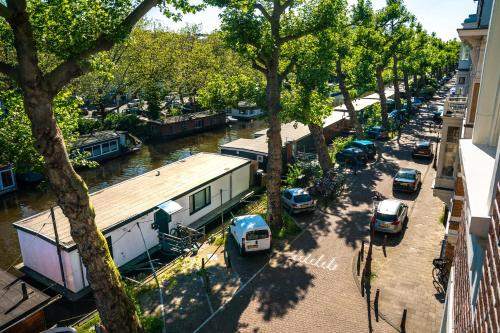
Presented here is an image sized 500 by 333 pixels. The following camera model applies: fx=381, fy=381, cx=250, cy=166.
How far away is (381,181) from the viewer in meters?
29.6

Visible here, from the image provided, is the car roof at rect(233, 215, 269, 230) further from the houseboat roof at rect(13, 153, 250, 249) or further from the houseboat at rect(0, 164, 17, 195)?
the houseboat at rect(0, 164, 17, 195)

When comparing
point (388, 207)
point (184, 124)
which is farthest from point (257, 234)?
point (184, 124)

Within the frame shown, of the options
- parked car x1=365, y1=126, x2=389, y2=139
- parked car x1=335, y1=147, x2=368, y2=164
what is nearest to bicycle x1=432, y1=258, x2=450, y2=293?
parked car x1=335, y1=147, x2=368, y2=164

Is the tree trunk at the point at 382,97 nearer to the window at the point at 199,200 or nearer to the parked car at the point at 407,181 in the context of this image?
the parked car at the point at 407,181

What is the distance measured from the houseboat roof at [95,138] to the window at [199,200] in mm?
19338

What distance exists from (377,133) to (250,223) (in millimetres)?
27439

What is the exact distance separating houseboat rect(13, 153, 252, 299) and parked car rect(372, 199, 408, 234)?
8830 millimetres

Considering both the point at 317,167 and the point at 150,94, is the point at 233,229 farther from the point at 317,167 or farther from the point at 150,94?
the point at 150,94

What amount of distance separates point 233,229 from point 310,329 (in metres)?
7.73

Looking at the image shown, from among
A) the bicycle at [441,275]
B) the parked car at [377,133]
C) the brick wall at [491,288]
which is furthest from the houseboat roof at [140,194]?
the parked car at [377,133]

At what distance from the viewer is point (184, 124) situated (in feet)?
174

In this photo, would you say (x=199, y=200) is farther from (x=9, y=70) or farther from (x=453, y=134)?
(x=9, y=70)

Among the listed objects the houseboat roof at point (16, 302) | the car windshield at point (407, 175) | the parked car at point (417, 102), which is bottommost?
the houseboat roof at point (16, 302)

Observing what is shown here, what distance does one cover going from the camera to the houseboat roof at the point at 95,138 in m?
39.2
